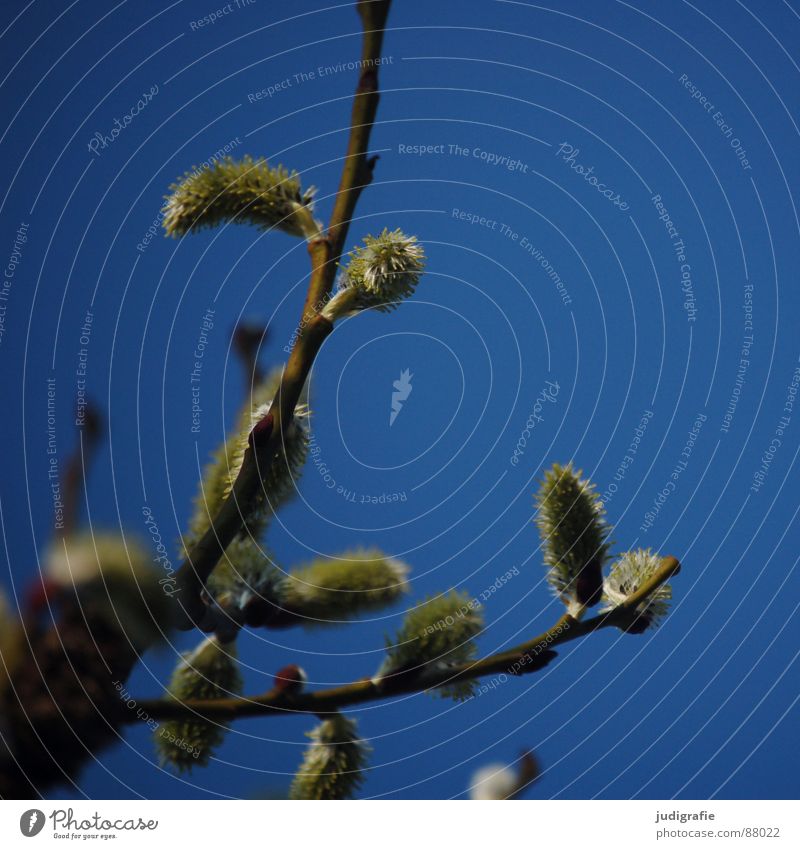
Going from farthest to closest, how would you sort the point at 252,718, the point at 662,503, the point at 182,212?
the point at 662,503
the point at 252,718
the point at 182,212

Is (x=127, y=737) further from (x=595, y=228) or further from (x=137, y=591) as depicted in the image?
(x=595, y=228)

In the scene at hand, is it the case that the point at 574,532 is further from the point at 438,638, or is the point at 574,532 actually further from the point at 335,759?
the point at 335,759

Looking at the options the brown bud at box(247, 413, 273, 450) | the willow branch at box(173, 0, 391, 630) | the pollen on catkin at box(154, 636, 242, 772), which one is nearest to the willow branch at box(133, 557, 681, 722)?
the pollen on catkin at box(154, 636, 242, 772)

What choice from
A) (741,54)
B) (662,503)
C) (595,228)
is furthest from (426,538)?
(741,54)

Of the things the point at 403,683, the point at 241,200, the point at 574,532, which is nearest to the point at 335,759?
the point at 403,683
